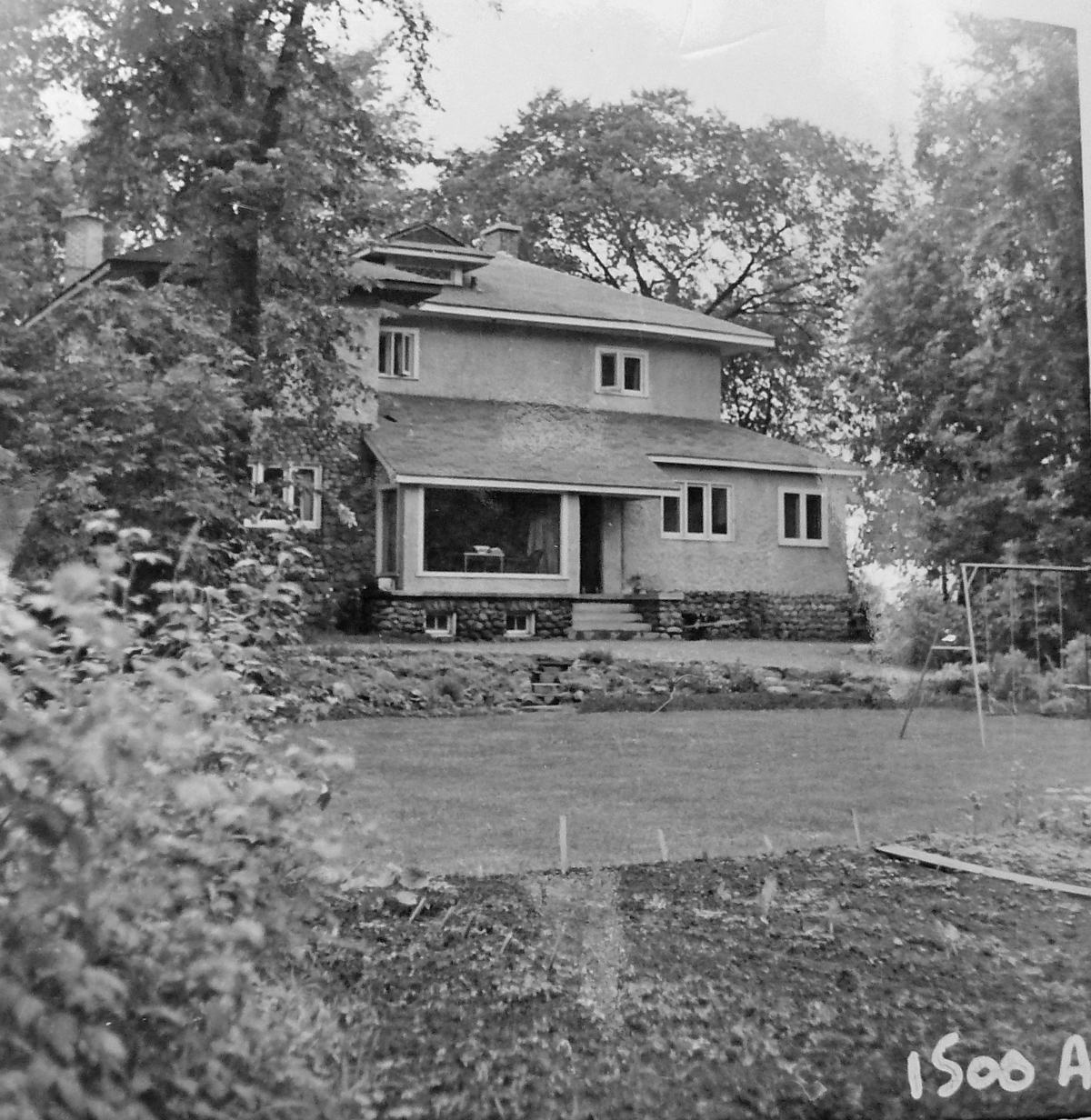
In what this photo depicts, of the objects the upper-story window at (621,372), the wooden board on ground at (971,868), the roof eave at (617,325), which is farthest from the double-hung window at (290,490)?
the wooden board on ground at (971,868)

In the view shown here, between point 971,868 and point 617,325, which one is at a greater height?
point 617,325

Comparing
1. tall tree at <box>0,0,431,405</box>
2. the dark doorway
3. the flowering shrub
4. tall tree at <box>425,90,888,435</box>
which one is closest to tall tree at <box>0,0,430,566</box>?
tall tree at <box>0,0,431,405</box>

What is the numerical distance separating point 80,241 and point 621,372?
3.73 feet

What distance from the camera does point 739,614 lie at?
3.03 metres

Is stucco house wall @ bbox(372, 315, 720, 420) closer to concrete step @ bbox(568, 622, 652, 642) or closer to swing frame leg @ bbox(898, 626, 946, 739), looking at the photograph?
concrete step @ bbox(568, 622, 652, 642)

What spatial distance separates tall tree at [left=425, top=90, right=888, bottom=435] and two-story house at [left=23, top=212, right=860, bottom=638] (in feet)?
0.18

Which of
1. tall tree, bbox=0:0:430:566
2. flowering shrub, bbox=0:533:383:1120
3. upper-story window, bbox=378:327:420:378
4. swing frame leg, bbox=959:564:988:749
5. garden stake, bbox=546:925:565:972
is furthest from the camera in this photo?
swing frame leg, bbox=959:564:988:749

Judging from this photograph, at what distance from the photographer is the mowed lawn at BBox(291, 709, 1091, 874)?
8.88 feet

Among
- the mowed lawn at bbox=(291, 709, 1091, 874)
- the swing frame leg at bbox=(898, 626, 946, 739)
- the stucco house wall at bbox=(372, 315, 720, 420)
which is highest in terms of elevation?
the stucco house wall at bbox=(372, 315, 720, 420)

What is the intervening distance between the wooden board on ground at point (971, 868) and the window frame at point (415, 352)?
1472 mm

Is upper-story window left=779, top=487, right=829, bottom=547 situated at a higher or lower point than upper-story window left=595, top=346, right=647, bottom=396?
lower

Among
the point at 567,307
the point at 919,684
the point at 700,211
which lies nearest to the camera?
the point at 567,307

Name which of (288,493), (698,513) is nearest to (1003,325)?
(698,513)

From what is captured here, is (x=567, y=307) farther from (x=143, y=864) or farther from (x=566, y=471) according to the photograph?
(x=143, y=864)
